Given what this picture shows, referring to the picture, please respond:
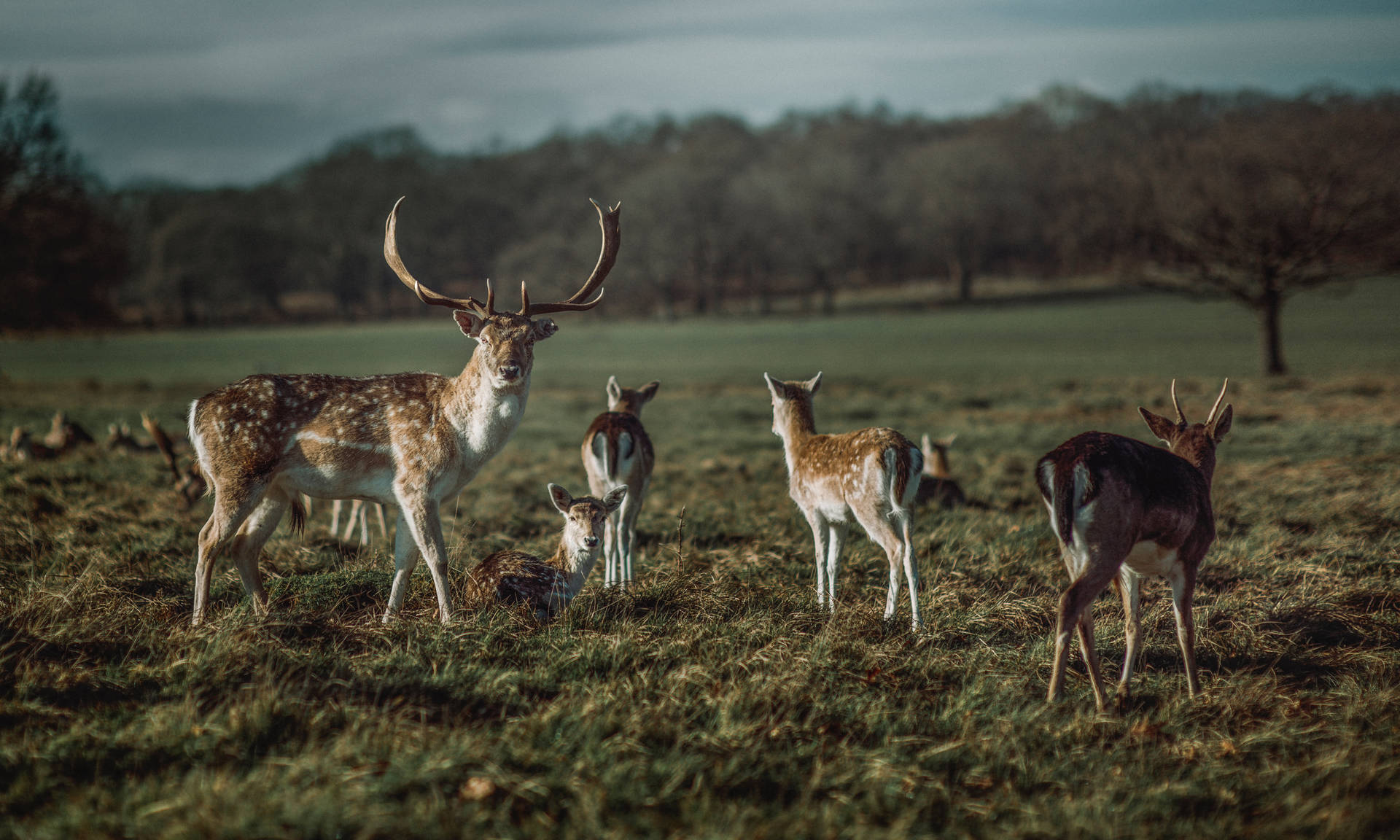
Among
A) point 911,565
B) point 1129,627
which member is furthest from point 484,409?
point 1129,627

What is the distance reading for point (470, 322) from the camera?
21.2 feet

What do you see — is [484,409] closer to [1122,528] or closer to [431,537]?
[431,537]

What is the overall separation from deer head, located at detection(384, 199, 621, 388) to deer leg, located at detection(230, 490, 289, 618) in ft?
5.66

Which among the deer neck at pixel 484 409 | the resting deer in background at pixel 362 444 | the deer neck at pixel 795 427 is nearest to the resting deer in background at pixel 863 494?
the deer neck at pixel 795 427

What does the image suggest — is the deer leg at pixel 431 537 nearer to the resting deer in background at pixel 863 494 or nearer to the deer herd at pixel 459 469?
the deer herd at pixel 459 469

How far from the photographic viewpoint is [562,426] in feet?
60.4

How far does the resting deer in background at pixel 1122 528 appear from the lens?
4.84 meters

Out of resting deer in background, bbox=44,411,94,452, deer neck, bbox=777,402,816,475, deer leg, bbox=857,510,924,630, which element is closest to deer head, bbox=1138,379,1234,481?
deer leg, bbox=857,510,924,630

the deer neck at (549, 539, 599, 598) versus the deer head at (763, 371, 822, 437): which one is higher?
the deer head at (763, 371, 822, 437)

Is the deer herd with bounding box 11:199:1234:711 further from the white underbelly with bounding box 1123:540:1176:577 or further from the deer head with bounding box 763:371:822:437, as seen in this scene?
the deer head with bounding box 763:371:822:437

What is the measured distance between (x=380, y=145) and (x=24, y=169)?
2585 inches

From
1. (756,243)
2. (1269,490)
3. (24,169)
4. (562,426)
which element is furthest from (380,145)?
(1269,490)

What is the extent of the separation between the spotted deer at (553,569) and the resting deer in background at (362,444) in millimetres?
327

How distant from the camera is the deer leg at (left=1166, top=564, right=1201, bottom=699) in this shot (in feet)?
17.0
